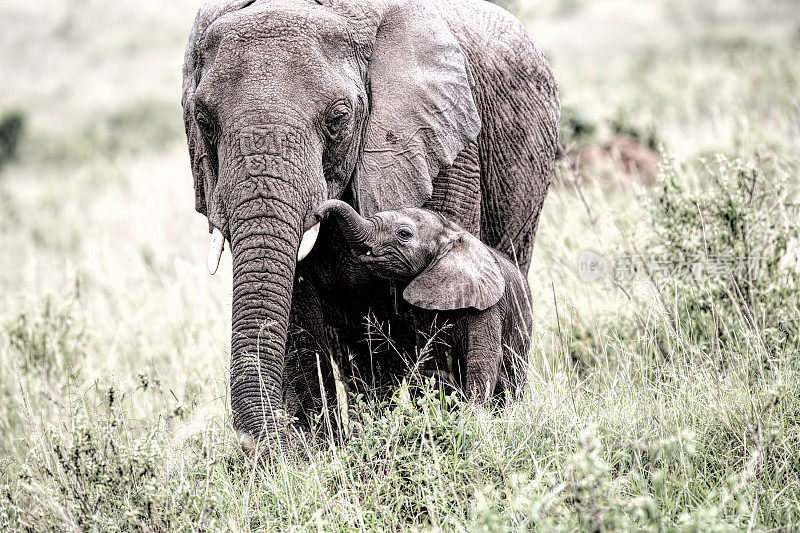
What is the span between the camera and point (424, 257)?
4.78m

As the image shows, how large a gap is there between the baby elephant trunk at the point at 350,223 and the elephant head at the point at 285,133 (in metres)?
0.12

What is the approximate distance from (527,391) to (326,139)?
5.96 ft

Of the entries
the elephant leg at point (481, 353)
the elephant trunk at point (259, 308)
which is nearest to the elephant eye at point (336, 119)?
the elephant trunk at point (259, 308)

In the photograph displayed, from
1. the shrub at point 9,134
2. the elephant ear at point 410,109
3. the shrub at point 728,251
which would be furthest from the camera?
the shrub at point 9,134

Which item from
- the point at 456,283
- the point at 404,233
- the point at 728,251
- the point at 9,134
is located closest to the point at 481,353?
the point at 456,283

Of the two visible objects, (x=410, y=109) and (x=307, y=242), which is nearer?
(x=307, y=242)

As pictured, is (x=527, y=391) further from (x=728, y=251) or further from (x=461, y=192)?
(x=728, y=251)

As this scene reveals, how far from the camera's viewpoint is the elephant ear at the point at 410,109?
4906 mm

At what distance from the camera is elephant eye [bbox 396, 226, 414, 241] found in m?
4.67

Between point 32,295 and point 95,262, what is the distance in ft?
11.4

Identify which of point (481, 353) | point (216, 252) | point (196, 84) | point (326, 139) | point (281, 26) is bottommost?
point (481, 353)

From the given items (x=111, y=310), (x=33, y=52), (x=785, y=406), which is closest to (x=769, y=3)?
(x=33, y=52)

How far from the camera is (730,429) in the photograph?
15.7ft

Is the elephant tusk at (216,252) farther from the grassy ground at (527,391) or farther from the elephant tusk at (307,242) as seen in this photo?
the grassy ground at (527,391)
